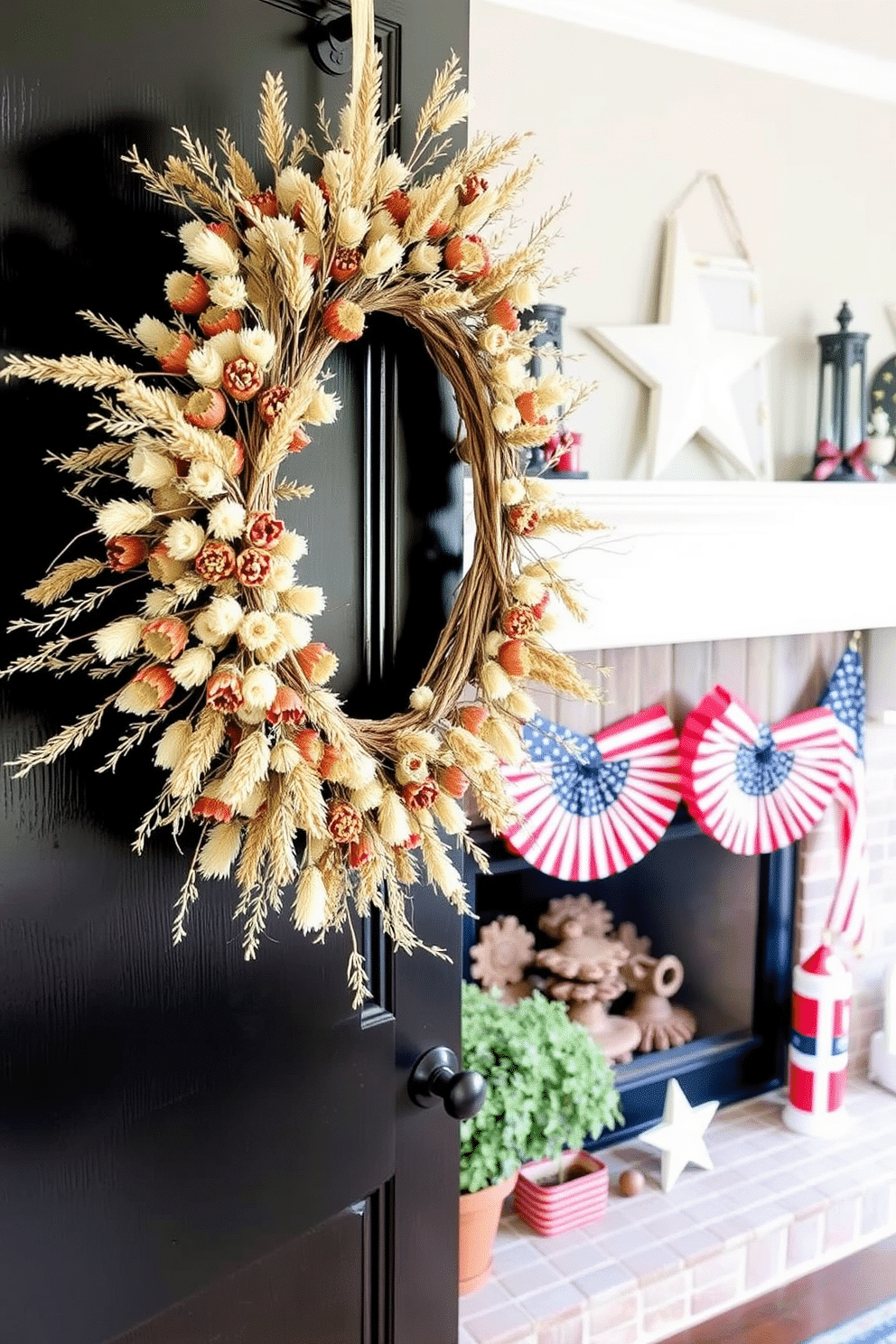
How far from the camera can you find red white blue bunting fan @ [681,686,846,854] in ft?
6.88

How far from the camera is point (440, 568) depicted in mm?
1178

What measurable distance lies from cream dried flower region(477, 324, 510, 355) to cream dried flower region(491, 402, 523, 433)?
5 centimetres

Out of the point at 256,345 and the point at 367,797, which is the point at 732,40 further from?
the point at 367,797

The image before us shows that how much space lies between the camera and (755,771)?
218 centimetres

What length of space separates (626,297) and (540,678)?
3.62 ft

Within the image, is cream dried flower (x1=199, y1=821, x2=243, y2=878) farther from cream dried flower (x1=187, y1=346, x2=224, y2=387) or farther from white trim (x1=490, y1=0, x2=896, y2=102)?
white trim (x1=490, y1=0, x2=896, y2=102)

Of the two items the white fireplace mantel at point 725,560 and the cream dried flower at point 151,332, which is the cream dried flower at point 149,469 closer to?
the cream dried flower at point 151,332

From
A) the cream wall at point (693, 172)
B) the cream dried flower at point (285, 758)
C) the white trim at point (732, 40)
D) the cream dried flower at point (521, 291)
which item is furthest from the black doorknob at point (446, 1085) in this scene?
the white trim at point (732, 40)

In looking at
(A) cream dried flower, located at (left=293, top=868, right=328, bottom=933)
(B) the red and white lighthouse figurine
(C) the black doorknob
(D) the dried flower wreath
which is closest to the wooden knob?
(B) the red and white lighthouse figurine

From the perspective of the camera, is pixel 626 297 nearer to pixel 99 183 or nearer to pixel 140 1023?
pixel 99 183

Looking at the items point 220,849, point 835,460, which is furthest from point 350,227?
point 835,460

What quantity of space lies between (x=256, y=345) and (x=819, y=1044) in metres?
1.95

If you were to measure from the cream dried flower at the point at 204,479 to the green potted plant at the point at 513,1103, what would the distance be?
1155 mm

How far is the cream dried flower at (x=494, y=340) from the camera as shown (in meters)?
1.03
